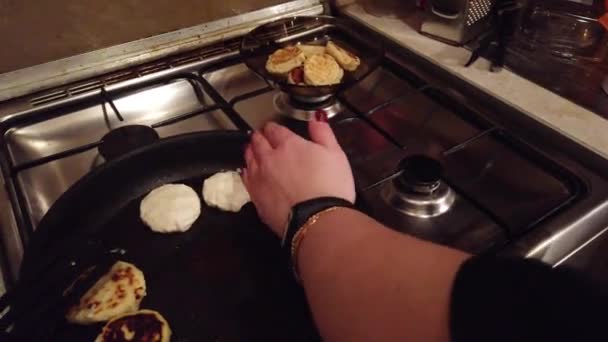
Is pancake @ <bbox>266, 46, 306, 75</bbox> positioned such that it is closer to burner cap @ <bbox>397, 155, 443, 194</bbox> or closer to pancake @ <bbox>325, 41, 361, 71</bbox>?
pancake @ <bbox>325, 41, 361, 71</bbox>

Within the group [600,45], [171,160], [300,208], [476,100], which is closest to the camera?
[300,208]

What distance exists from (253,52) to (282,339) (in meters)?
0.54

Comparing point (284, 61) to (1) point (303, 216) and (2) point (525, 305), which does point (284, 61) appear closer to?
(1) point (303, 216)

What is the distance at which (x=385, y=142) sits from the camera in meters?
0.77

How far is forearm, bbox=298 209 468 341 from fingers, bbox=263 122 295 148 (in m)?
0.17

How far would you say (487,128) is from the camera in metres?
0.76

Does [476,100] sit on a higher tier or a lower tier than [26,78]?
lower

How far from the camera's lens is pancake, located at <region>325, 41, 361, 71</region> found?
0.85 m

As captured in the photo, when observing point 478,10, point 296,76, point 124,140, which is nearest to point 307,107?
point 296,76

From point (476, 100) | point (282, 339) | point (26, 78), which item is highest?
point (26, 78)

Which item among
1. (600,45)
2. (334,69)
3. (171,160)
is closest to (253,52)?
(334,69)

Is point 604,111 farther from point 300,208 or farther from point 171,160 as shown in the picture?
point 171,160

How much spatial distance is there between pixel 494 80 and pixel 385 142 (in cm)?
24

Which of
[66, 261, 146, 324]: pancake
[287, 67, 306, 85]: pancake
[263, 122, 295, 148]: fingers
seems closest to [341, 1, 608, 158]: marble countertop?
[287, 67, 306, 85]: pancake
